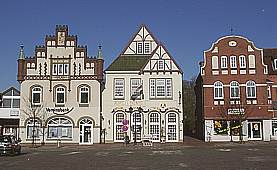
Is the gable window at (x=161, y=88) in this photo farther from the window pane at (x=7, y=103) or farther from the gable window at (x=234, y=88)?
the window pane at (x=7, y=103)

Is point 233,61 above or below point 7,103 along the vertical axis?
above

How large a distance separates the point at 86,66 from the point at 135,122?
8.95 m

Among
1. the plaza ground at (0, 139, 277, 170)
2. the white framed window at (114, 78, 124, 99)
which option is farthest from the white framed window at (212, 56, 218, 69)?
the plaza ground at (0, 139, 277, 170)

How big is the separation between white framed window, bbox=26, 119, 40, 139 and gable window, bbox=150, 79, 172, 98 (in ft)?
45.9

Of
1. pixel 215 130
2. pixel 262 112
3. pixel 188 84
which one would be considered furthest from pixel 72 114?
pixel 188 84

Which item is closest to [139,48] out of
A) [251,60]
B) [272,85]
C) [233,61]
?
[233,61]

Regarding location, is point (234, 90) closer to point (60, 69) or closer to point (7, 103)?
point (60, 69)

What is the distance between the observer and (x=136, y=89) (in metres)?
48.0

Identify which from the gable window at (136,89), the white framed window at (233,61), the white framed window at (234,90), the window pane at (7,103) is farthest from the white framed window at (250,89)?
the window pane at (7,103)

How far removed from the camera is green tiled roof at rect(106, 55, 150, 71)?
1912 inches

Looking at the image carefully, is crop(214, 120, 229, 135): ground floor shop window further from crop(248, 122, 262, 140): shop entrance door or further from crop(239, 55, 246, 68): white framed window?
crop(239, 55, 246, 68): white framed window

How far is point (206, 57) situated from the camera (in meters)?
48.1

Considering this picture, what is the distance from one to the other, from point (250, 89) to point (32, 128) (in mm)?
26083

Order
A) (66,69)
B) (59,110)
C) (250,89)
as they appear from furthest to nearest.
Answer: (66,69)
(59,110)
(250,89)
